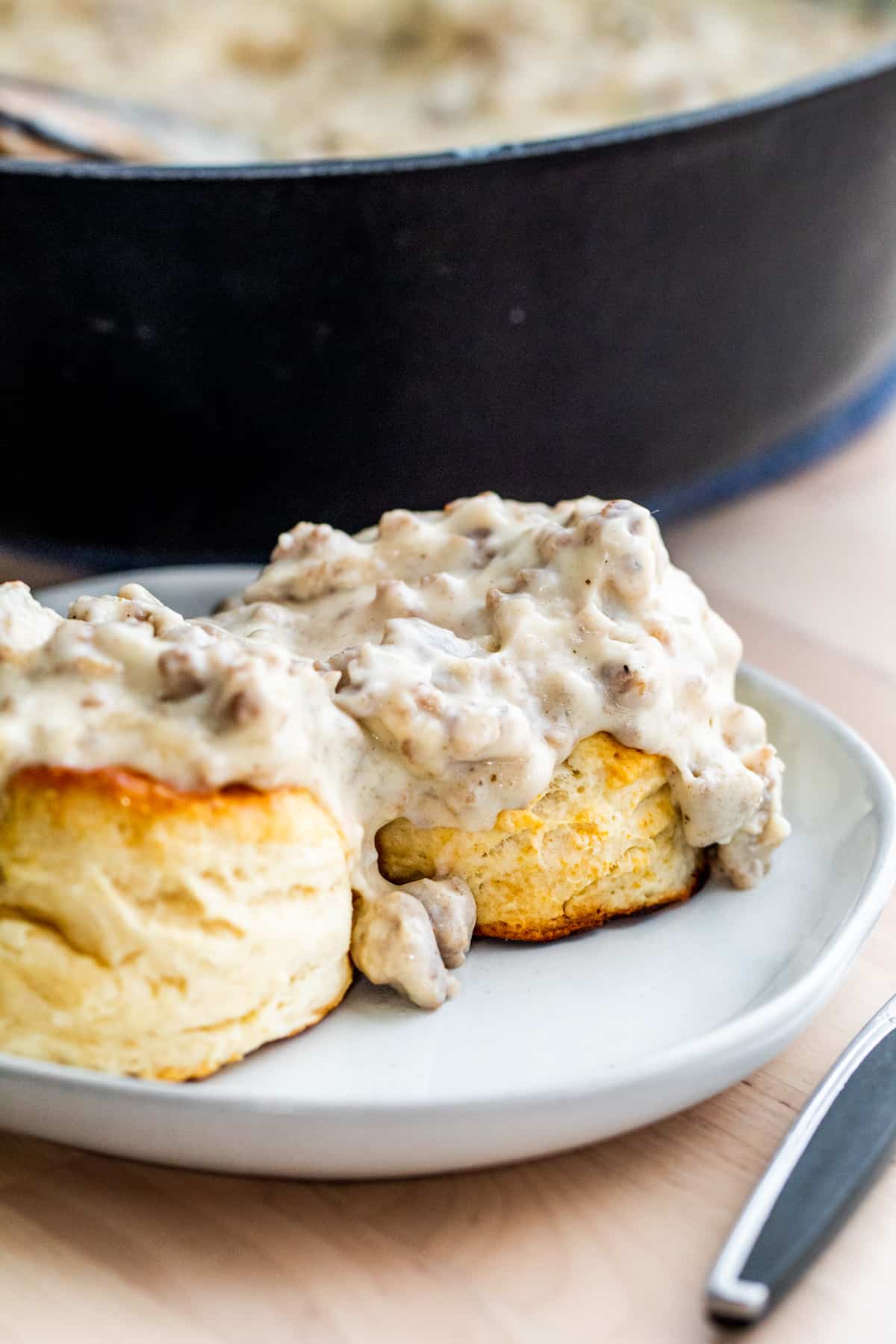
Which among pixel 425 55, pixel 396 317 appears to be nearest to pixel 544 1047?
pixel 396 317

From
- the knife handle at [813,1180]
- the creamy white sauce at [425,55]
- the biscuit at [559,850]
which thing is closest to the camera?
the knife handle at [813,1180]

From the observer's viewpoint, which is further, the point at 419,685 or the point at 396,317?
the point at 396,317

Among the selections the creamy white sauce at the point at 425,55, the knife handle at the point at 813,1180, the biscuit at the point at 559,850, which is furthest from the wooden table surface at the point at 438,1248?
the creamy white sauce at the point at 425,55

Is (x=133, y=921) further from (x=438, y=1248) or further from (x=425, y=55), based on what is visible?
(x=425, y=55)

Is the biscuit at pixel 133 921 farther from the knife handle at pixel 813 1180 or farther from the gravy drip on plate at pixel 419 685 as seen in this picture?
the knife handle at pixel 813 1180

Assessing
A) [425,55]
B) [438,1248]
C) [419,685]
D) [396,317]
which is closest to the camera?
[438,1248]

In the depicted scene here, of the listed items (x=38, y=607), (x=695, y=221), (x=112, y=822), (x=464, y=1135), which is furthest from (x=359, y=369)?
(x=464, y=1135)
